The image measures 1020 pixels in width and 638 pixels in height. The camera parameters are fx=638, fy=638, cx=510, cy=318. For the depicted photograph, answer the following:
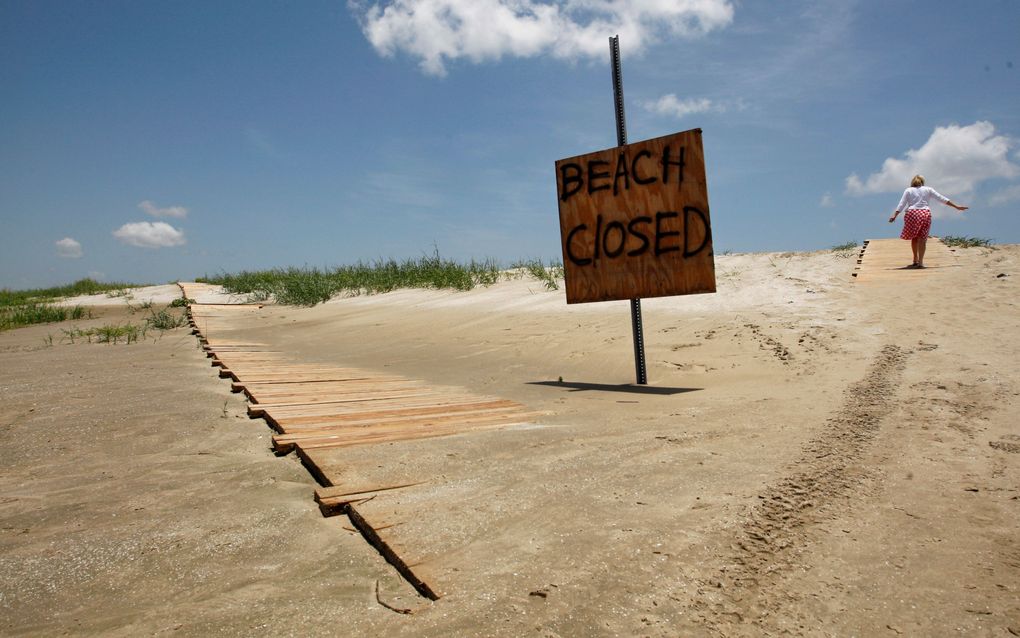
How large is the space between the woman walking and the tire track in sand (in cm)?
694

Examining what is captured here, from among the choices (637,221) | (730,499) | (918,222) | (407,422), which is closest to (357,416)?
(407,422)

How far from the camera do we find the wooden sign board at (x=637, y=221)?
5352 mm

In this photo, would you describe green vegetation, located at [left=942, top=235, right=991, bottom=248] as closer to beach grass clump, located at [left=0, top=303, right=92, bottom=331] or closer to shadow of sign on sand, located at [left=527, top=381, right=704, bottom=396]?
shadow of sign on sand, located at [left=527, top=381, right=704, bottom=396]

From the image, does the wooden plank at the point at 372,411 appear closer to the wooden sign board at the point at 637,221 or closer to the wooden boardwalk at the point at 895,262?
the wooden sign board at the point at 637,221

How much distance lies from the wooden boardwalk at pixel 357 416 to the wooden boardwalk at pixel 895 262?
6460 millimetres

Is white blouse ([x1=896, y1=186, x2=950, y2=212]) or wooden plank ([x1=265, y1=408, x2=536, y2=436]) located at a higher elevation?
white blouse ([x1=896, y1=186, x2=950, y2=212])

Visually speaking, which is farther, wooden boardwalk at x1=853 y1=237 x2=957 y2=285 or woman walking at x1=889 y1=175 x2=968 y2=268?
woman walking at x1=889 y1=175 x2=968 y2=268

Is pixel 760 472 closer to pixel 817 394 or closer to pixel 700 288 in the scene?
pixel 817 394

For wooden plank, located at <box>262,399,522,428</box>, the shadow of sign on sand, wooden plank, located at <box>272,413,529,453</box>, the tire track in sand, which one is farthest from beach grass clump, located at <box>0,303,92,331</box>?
the tire track in sand

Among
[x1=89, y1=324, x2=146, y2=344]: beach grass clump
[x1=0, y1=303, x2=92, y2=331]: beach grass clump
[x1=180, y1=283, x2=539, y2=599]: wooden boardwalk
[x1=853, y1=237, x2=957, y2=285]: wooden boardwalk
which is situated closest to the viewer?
[x1=180, y1=283, x2=539, y2=599]: wooden boardwalk

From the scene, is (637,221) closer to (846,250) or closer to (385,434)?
(385,434)

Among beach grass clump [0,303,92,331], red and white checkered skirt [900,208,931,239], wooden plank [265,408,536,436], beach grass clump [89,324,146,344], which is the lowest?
wooden plank [265,408,536,436]

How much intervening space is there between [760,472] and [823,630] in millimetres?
1112

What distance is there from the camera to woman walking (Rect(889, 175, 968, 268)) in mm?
9320
